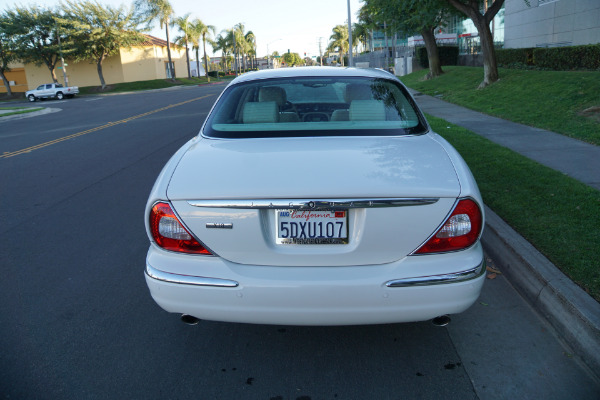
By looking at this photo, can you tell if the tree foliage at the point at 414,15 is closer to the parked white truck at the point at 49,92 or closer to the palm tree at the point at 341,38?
the parked white truck at the point at 49,92

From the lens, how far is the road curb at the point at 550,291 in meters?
2.97

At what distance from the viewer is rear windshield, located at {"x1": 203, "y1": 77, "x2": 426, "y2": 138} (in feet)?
11.4

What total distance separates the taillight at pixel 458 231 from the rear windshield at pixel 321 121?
38.2 inches

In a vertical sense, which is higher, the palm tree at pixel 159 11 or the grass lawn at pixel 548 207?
the palm tree at pixel 159 11

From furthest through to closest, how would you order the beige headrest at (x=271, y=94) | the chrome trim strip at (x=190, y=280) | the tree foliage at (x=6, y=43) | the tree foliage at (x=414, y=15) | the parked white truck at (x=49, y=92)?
the tree foliage at (x=6, y=43), the parked white truck at (x=49, y=92), the tree foliage at (x=414, y=15), the beige headrest at (x=271, y=94), the chrome trim strip at (x=190, y=280)

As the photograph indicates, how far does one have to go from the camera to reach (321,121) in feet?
13.0

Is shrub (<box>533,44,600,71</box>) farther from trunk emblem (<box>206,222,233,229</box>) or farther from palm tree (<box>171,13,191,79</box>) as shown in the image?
palm tree (<box>171,13,191,79</box>)

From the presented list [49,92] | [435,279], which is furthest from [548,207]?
[49,92]

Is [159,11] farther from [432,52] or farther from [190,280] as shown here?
[190,280]

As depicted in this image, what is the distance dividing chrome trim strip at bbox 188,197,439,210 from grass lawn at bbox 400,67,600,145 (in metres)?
7.55

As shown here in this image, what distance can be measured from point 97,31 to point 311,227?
55.3m

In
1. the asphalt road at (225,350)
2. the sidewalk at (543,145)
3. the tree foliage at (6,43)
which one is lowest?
the asphalt road at (225,350)

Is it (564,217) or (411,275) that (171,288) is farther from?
(564,217)

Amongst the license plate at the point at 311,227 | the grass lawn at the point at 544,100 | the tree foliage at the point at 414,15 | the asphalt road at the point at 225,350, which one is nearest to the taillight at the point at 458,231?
the license plate at the point at 311,227
